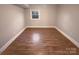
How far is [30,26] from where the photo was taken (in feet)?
18.8

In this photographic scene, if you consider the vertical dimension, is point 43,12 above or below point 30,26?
above

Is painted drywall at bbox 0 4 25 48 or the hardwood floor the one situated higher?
painted drywall at bbox 0 4 25 48

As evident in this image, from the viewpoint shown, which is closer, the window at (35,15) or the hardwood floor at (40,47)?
the hardwood floor at (40,47)

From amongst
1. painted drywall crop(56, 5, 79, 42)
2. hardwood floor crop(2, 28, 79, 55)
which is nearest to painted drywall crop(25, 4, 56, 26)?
painted drywall crop(56, 5, 79, 42)

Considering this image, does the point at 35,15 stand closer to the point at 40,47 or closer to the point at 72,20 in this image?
the point at 72,20

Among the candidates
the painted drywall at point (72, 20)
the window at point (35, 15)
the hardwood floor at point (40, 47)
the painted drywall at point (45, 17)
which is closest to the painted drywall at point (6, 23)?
the hardwood floor at point (40, 47)

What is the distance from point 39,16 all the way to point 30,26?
2.65 feet

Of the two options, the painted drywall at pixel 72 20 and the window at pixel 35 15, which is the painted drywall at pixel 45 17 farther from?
the painted drywall at pixel 72 20

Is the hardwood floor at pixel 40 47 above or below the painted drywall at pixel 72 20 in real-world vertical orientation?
below

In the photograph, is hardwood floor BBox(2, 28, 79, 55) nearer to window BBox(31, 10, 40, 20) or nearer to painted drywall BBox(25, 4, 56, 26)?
painted drywall BBox(25, 4, 56, 26)

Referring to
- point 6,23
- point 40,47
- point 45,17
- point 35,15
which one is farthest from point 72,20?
point 35,15
